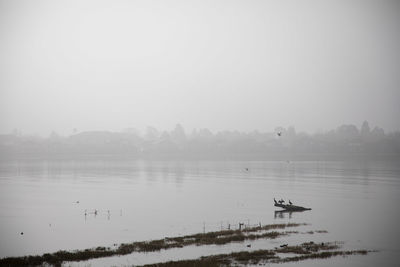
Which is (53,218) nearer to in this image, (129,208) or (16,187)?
(129,208)

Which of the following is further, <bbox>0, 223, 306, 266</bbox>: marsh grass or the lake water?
the lake water

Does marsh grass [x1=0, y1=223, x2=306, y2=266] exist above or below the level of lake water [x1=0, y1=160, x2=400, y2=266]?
above

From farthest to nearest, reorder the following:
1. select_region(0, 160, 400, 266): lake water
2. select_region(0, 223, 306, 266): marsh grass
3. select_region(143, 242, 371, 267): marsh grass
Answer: select_region(0, 160, 400, 266): lake water < select_region(0, 223, 306, 266): marsh grass < select_region(143, 242, 371, 267): marsh grass

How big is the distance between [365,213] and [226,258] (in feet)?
132

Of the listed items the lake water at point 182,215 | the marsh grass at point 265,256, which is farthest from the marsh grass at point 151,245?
the marsh grass at point 265,256

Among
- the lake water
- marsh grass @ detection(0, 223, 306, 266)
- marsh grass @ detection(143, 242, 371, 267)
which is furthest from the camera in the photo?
the lake water

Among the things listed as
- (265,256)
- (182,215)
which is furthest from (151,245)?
(182,215)

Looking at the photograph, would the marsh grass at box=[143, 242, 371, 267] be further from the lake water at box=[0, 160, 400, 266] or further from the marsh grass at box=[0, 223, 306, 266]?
the marsh grass at box=[0, 223, 306, 266]

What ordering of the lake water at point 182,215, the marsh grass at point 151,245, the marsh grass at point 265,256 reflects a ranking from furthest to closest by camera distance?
1. the lake water at point 182,215
2. the marsh grass at point 151,245
3. the marsh grass at point 265,256

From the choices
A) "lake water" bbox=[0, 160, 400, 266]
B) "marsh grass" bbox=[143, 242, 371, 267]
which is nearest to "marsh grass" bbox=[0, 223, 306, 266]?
"lake water" bbox=[0, 160, 400, 266]

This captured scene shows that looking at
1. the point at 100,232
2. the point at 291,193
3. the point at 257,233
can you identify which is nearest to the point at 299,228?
the point at 257,233

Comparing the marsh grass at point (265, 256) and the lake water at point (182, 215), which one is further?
the lake water at point (182, 215)

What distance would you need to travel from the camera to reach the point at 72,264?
37781 millimetres

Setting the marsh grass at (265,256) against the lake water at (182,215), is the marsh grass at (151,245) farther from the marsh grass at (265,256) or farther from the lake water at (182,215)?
the marsh grass at (265,256)
